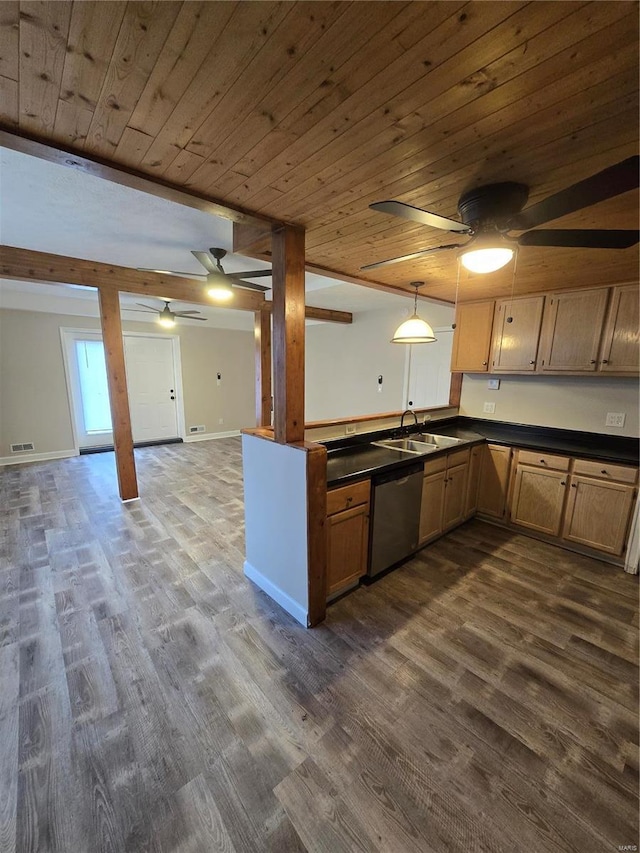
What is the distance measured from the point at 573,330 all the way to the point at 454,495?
1.84 meters

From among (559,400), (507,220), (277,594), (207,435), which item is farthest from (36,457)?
(559,400)

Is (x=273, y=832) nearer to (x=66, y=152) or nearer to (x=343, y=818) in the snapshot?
(x=343, y=818)

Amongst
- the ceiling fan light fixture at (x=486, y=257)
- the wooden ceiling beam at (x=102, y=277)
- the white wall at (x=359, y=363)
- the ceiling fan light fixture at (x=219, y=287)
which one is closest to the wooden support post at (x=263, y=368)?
the wooden ceiling beam at (x=102, y=277)

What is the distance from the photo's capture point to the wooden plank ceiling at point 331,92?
0.81 meters

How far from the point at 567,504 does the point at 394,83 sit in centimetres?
321

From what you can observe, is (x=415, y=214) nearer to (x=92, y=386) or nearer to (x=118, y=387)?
(x=118, y=387)

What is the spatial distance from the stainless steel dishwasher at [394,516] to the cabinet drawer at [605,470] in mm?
1365

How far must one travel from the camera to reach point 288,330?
2021mm

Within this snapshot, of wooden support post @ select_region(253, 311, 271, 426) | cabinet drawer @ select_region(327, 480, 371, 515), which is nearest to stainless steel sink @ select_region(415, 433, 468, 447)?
cabinet drawer @ select_region(327, 480, 371, 515)

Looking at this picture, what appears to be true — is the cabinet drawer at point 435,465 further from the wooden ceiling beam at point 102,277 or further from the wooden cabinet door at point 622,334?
the wooden ceiling beam at point 102,277

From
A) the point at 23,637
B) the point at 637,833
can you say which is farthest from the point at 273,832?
the point at 23,637

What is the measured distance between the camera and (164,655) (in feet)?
6.28

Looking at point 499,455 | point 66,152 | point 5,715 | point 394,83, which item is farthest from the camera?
point 499,455

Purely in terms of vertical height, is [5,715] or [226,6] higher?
[226,6]
